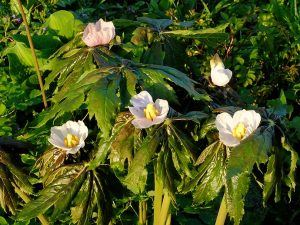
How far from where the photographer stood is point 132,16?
3203mm

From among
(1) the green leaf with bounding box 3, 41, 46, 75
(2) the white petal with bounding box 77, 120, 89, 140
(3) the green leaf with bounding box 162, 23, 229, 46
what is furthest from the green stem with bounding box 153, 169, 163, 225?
(1) the green leaf with bounding box 3, 41, 46, 75

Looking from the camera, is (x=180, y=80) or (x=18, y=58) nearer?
(x=180, y=80)

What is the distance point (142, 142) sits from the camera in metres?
1.26

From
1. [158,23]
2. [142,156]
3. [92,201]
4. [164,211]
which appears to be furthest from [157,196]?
[158,23]

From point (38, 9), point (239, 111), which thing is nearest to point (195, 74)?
point (239, 111)

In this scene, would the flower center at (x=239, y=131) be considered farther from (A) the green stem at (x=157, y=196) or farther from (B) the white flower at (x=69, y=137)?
(B) the white flower at (x=69, y=137)

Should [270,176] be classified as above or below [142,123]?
below

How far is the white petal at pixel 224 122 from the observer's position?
4.05ft

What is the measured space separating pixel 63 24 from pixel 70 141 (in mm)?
1372

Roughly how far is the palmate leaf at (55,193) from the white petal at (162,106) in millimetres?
275

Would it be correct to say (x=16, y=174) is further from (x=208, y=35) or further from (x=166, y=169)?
(x=208, y=35)

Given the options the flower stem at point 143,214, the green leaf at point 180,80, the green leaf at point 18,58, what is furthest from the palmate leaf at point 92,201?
the green leaf at point 18,58

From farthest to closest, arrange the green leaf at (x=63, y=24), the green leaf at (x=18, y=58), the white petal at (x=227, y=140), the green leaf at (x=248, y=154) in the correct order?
the green leaf at (x=63, y=24) < the green leaf at (x=18, y=58) < the white petal at (x=227, y=140) < the green leaf at (x=248, y=154)

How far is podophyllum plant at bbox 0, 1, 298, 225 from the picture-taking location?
1.23m
